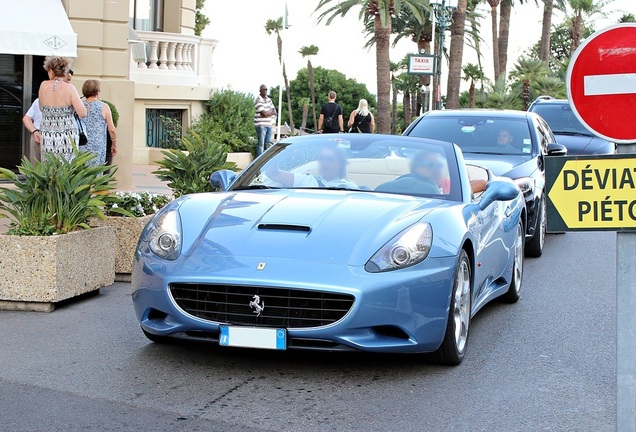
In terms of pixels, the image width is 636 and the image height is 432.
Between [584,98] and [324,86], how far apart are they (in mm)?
113636

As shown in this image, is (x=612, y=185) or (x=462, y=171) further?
(x=462, y=171)

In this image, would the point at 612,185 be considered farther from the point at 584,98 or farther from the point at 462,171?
the point at 462,171

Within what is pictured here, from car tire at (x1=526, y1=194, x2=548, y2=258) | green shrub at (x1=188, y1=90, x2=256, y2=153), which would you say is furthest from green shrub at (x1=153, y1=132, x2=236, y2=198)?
green shrub at (x1=188, y1=90, x2=256, y2=153)

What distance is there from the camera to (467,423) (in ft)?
17.7

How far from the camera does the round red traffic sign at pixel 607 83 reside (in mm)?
4602

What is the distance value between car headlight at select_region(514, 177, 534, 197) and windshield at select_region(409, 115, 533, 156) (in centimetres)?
76

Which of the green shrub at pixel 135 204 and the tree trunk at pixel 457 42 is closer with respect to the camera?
the green shrub at pixel 135 204

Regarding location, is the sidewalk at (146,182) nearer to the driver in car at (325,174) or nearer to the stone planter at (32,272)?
the stone planter at (32,272)

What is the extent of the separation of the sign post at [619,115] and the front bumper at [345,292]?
162 centimetres

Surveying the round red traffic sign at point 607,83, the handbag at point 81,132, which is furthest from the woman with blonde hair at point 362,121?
the round red traffic sign at point 607,83

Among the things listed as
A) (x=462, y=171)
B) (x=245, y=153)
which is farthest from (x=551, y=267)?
(x=245, y=153)

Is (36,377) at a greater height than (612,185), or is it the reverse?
(612,185)

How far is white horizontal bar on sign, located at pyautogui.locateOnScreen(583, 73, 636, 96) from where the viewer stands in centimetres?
462

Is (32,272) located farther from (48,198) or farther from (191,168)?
(191,168)
